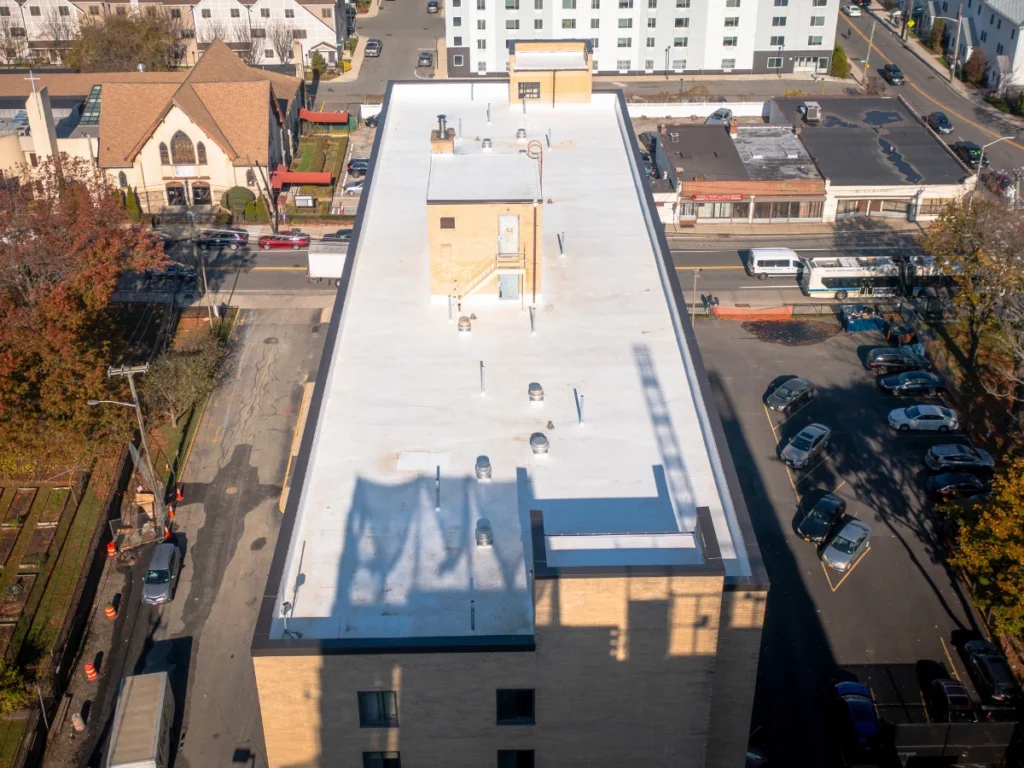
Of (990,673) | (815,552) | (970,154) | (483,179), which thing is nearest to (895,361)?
(815,552)

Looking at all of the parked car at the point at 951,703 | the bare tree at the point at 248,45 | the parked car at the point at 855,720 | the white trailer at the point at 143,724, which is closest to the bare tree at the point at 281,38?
the bare tree at the point at 248,45

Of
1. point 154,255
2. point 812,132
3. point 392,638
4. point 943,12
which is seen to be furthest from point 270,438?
point 943,12

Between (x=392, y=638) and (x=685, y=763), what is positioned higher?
(x=392, y=638)

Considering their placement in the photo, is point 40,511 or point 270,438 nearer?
point 40,511

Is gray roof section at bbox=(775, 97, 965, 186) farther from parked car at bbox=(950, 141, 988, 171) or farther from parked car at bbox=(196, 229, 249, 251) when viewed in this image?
parked car at bbox=(196, 229, 249, 251)

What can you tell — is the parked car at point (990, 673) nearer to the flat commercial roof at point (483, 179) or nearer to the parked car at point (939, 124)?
the flat commercial roof at point (483, 179)

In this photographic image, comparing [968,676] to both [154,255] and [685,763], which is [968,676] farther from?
[154,255]

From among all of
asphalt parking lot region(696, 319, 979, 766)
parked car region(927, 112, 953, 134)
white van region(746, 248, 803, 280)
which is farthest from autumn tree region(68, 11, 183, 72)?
parked car region(927, 112, 953, 134)
